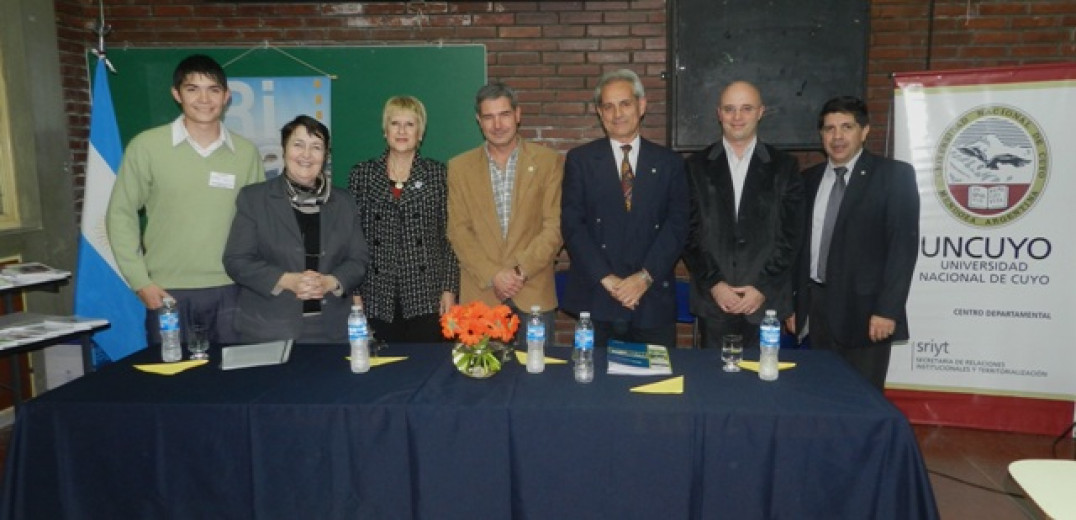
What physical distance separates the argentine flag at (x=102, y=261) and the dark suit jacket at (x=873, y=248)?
3696 mm

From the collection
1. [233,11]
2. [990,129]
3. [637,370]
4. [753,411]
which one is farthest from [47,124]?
[990,129]

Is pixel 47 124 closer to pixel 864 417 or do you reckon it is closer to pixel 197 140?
pixel 197 140

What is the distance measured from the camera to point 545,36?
4289mm

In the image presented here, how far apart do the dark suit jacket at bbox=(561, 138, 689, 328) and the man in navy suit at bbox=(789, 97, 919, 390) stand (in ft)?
2.23

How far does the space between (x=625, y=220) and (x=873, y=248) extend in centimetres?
111

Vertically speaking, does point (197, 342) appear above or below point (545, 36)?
below

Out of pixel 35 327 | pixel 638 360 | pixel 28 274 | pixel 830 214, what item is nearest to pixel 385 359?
pixel 638 360

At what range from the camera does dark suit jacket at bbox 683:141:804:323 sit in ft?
10.3

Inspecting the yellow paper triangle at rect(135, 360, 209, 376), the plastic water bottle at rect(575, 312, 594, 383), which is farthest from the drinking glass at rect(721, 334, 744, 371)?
the yellow paper triangle at rect(135, 360, 209, 376)

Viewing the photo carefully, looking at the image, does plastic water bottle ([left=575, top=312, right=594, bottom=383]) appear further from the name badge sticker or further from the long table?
the name badge sticker

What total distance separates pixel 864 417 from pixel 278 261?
2190mm

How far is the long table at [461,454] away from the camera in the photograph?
198cm

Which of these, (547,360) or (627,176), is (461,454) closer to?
(547,360)

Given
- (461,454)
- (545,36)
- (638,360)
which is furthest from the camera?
(545,36)
